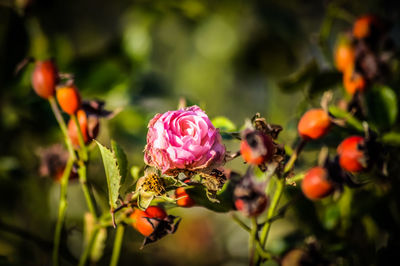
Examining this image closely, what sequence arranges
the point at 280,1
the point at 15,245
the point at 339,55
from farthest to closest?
the point at 280,1, the point at 15,245, the point at 339,55

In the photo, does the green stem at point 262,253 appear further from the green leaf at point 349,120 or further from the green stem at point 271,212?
the green leaf at point 349,120

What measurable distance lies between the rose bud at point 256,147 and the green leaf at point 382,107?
0.28 m

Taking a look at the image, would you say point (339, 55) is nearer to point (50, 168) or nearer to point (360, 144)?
point (360, 144)

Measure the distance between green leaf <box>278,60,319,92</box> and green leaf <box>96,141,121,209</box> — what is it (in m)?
0.43

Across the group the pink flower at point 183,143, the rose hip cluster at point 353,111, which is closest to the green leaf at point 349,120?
the rose hip cluster at point 353,111

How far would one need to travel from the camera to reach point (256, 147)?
1.48 ft

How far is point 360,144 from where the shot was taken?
0.49m

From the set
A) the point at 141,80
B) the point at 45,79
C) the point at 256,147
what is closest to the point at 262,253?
the point at 256,147

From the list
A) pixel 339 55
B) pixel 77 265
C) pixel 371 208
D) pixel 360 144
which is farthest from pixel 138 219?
pixel 339 55

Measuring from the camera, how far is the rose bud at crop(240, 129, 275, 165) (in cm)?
45

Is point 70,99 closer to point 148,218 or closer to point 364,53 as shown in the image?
point 148,218

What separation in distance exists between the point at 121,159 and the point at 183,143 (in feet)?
0.28

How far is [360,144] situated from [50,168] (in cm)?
51

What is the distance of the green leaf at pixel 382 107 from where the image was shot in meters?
0.64
